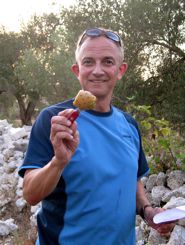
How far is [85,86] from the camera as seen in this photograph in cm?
214

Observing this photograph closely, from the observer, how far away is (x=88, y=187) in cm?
189

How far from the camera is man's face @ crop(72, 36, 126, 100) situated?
6.93 feet

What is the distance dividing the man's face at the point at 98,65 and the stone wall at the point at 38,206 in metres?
1.97

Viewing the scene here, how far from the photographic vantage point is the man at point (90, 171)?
183 cm

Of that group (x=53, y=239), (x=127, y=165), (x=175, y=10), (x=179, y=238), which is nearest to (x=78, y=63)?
(x=127, y=165)

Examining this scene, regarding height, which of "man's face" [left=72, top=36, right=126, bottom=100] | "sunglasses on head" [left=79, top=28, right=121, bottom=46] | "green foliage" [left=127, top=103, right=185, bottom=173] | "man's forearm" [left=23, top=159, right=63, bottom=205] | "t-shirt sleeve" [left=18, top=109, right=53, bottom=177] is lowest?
"green foliage" [left=127, top=103, right=185, bottom=173]

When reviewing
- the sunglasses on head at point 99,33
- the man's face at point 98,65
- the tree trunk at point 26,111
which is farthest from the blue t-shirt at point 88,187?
the tree trunk at point 26,111

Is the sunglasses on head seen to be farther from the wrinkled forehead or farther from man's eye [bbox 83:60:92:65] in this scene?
man's eye [bbox 83:60:92:65]

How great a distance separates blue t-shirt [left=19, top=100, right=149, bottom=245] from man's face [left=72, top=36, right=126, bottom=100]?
0.52 ft

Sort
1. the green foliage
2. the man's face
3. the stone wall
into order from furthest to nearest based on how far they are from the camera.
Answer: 1. the green foliage
2. the stone wall
3. the man's face

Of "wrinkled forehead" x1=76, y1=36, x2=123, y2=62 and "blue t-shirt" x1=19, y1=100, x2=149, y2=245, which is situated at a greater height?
"wrinkled forehead" x1=76, y1=36, x2=123, y2=62

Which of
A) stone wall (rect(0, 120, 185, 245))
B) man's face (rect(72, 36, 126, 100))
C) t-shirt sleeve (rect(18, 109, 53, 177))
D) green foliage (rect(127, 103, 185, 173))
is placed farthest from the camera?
green foliage (rect(127, 103, 185, 173))

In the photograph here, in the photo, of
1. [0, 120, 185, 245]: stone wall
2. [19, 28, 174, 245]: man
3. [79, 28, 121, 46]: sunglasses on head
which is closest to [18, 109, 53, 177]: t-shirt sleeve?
[19, 28, 174, 245]: man

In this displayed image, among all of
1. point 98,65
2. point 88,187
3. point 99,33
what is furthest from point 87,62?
point 88,187
